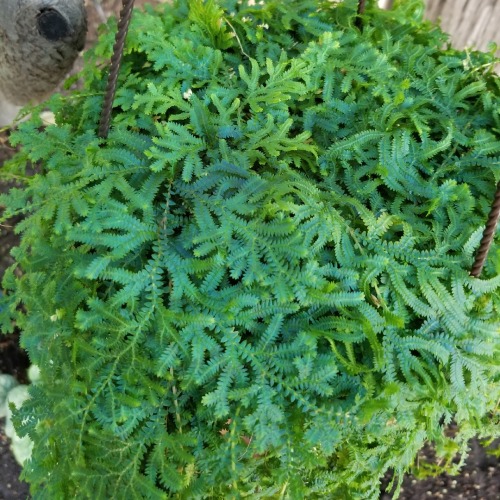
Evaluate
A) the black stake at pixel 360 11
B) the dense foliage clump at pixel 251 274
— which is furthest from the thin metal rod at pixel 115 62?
the black stake at pixel 360 11

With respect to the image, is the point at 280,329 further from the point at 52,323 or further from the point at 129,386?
the point at 52,323

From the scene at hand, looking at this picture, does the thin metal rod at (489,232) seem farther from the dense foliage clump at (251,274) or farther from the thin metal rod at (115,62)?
the thin metal rod at (115,62)

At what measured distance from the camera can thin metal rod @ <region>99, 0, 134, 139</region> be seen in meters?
0.98

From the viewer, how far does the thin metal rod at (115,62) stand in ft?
3.21

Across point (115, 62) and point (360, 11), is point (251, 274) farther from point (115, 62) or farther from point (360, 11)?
point (360, 11)

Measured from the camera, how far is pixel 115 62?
1037 millimetres

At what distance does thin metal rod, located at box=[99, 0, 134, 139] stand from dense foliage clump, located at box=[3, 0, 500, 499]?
5 centimetres

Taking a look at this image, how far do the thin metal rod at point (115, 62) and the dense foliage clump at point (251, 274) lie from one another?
45mm

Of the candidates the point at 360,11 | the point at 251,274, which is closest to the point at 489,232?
the point at 251,274

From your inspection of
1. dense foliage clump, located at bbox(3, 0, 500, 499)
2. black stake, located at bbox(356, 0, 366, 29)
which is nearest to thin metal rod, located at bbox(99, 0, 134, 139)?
dense foliage clump, located at bbox(3, 0, 500, 499)

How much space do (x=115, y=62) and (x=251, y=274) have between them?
48 centimetres

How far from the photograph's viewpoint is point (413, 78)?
1.31 meters

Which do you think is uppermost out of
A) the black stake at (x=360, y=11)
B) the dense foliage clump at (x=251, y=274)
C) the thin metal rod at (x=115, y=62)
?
the black stake at (x=360, y=11)

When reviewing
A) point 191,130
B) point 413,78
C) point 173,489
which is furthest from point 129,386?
point 413,78
